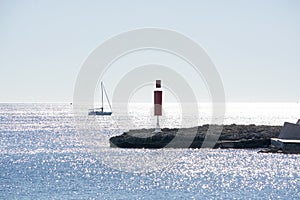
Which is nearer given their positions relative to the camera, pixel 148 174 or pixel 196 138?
pixel 148 174

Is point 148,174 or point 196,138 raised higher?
point 196,138

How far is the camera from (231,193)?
4338 centimetres

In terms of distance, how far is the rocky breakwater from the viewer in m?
69.9

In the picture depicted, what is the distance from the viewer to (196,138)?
72.7 m

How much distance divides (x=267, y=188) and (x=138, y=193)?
8.82 meters

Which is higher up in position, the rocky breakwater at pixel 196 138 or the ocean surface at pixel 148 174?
the rocky breakwater at pixel 196 138

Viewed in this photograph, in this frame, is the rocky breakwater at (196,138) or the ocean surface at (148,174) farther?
the rocky breakwater at (196,138)

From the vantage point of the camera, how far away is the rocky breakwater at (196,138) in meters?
69.9

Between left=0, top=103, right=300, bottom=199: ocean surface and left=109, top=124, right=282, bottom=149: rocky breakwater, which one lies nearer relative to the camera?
left=0, top=103, right=300, bottom=199: ocean surface

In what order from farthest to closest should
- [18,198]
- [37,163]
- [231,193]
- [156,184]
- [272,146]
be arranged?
[272,146] → [37,163] → [156,184] → [231,193] → [18,198]

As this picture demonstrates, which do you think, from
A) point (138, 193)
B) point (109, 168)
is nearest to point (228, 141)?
point (109, 168)

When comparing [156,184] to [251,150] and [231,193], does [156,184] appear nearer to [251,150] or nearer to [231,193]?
[231,193]

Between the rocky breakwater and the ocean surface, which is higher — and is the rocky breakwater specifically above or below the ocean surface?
above

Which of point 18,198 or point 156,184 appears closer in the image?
point 18,198
